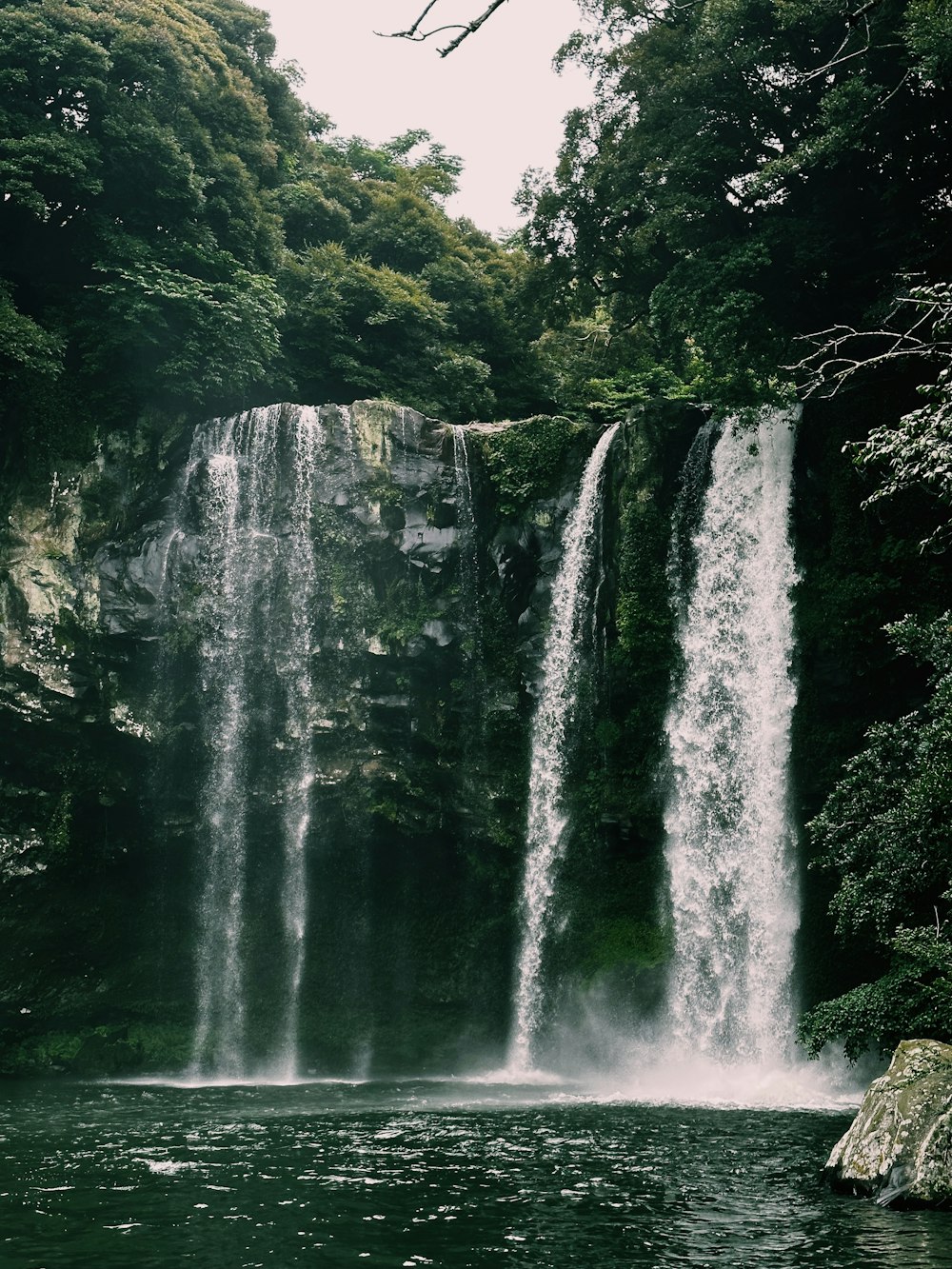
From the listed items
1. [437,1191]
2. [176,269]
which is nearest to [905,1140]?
[437,1191]

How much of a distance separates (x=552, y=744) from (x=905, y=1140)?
10.8 meters

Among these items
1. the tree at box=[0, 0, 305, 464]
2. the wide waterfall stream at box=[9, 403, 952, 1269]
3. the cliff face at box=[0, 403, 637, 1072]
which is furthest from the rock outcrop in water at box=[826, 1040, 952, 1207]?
the tree at box=[0, 0, 305, 464]

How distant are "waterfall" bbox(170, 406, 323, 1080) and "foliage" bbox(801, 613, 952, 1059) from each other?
9.82 meters

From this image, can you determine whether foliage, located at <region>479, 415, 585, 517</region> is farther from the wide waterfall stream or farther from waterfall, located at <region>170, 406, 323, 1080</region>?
waterfall, located at <region>170, 406, 323, 1080</region>

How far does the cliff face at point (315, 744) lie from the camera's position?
722 inches

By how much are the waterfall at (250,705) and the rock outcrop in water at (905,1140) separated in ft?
38.4

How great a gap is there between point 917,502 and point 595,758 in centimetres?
659

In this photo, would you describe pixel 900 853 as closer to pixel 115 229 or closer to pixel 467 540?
pixel 467 540

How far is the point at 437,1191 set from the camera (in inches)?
355

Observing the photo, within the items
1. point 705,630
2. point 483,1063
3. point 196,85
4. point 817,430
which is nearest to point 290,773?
point 483,1063

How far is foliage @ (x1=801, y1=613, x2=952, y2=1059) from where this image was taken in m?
11.2

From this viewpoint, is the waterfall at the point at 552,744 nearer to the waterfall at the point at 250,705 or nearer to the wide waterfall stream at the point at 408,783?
the wide waterfall stream at the point at 408,783

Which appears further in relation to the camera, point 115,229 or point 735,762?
point 115,229

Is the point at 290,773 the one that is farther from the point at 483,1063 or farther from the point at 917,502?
the point at 917,502
